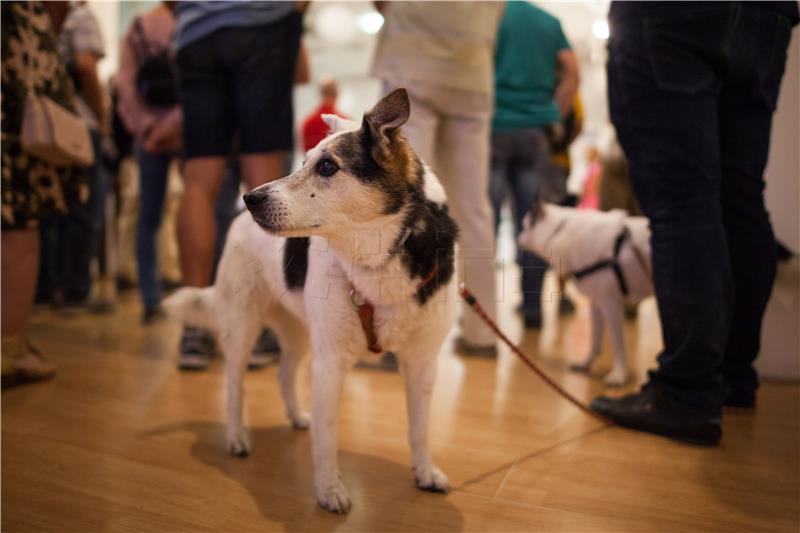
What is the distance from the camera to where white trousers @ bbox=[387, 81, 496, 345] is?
2172 millimetres

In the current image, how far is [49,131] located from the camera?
214 cm

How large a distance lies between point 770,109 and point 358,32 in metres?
8.36

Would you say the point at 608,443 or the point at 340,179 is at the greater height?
the point at 340,179

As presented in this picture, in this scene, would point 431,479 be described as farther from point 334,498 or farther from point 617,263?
point 617,263

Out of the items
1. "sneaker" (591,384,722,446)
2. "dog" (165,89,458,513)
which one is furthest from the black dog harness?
"dog" (165,89,458,513)

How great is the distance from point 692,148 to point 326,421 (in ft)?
4.12

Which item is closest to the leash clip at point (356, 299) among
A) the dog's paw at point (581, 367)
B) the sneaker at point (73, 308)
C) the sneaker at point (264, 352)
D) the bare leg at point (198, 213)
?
the bare leg at point (198, 213)

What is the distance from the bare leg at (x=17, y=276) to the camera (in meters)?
2.22

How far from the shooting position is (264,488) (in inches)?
58.9

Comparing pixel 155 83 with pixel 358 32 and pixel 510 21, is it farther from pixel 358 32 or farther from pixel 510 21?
pixel 358 32

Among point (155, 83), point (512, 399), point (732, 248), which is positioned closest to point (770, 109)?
point (732, 248)

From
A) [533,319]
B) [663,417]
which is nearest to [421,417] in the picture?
[663,417]

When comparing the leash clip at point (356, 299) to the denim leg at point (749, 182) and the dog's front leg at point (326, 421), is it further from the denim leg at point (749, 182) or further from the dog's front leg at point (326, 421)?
the denim leg at point (749, 182)

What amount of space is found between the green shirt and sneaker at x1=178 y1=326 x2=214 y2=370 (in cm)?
197
